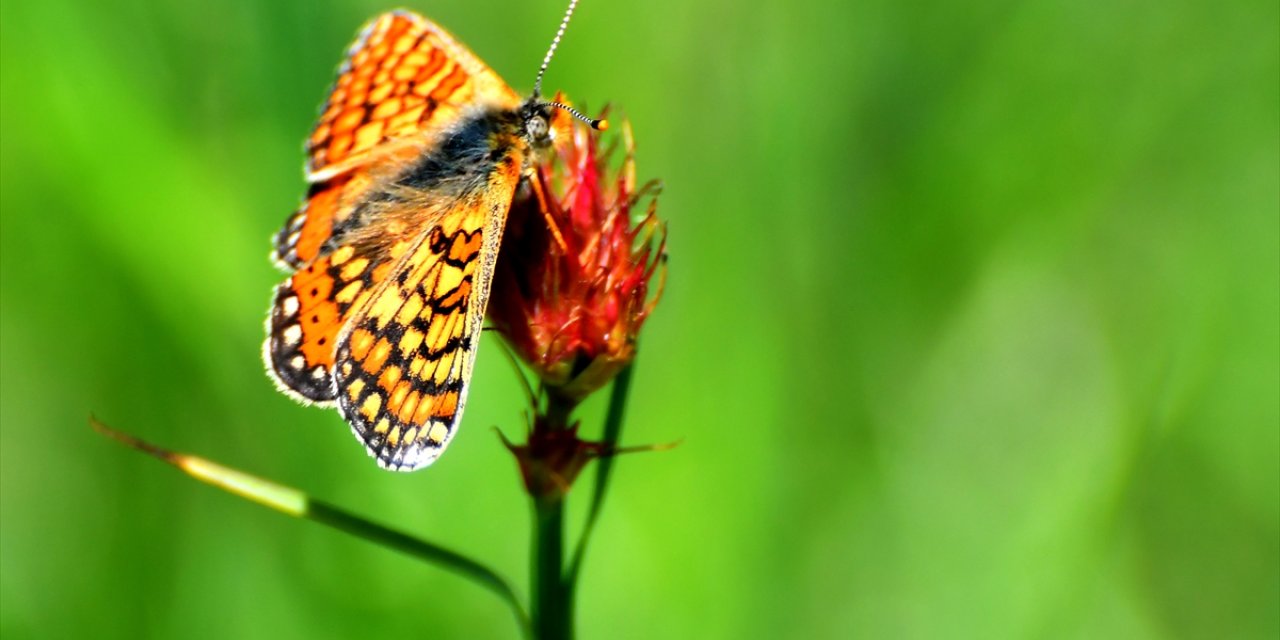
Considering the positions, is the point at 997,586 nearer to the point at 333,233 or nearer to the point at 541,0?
the point at 333,233

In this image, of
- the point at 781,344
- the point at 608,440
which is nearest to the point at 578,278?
the point at 608,440

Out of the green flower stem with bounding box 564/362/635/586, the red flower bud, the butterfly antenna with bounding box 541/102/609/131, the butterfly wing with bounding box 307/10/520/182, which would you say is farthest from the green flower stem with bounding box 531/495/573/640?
the butterfly wing with bounding box 307/10/520/182

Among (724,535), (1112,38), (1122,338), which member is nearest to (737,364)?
(724,535)

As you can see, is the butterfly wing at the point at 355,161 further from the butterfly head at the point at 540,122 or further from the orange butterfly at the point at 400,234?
the butterfly head at the point at 540,122

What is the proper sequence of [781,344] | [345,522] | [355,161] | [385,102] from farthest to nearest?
[781,344], [385,102], [355,161], [345,522]

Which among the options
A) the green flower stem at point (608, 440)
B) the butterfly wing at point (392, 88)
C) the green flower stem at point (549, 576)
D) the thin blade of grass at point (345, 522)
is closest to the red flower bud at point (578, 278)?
the green flower stem at point (608, 440)

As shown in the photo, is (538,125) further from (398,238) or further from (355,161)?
(355,161)
